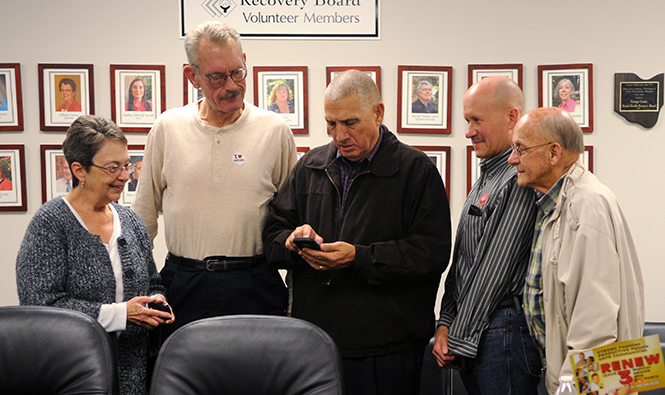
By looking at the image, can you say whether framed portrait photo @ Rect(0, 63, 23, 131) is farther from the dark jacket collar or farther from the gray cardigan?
the dark jacket collar

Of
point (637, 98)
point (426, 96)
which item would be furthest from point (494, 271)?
point (637, 98)

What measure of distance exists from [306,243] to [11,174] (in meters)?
A: 2.29

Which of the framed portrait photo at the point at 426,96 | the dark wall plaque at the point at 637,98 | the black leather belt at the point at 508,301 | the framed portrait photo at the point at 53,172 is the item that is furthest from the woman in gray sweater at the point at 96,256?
the dark wall plaque at the point at 637,98

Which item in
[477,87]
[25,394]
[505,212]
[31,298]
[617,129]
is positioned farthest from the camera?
[617,129]

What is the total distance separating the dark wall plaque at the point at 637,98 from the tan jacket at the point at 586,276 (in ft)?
5.89

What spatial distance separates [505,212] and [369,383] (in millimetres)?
733

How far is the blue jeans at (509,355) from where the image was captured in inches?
74.2

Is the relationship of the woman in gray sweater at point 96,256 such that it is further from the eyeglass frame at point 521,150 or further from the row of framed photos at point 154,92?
the row of framed photos at point 154,92

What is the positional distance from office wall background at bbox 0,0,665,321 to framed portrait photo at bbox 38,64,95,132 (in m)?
0.04

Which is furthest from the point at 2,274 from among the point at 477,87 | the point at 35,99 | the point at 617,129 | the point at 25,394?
the point at 617,129

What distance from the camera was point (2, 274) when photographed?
341cm

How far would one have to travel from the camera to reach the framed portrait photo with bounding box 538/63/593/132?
331 cm

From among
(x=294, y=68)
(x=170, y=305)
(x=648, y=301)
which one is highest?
(x=294, y=68)

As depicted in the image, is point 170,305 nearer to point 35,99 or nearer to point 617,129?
point 35,99
